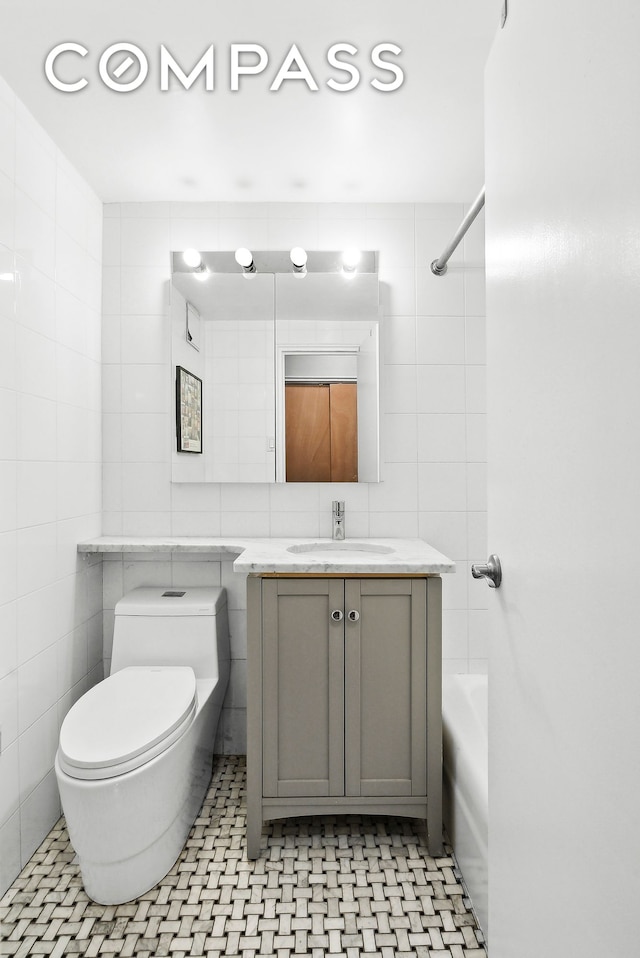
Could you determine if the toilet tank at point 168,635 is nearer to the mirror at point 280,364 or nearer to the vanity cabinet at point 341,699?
the vanity cabinet at point 341,699

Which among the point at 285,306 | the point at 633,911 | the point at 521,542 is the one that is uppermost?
the point at 285,306

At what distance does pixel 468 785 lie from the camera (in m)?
1.52

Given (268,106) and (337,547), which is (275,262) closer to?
(268,106)

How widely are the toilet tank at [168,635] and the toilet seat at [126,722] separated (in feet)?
0.44

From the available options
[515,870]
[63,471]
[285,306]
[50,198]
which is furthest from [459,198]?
[515,870]

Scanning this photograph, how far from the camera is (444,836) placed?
1.74 meters

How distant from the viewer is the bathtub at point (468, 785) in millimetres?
1378

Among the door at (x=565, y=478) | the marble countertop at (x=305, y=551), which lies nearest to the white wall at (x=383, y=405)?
the marble countertop at (x=305, y=551)

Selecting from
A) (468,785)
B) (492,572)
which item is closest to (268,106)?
(492,572)

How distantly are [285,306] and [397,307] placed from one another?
0.47m

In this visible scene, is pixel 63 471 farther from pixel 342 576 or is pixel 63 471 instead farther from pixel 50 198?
pixel 342 576

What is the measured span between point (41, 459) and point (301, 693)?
1.12 metres

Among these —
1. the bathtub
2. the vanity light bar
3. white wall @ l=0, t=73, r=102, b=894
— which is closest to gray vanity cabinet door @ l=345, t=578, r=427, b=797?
the bathtub

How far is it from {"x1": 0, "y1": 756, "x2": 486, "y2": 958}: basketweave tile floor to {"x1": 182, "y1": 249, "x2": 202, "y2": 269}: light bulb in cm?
208
